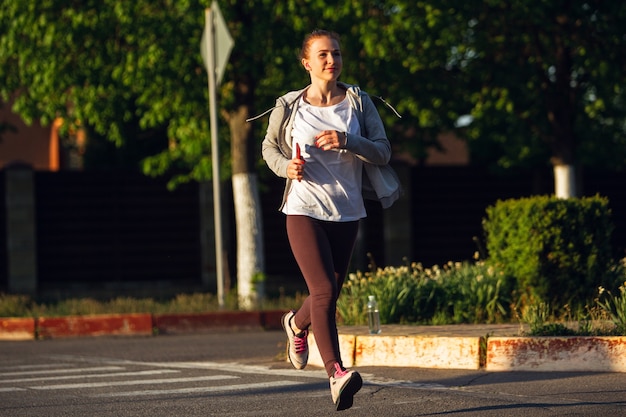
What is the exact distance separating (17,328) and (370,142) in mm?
8592

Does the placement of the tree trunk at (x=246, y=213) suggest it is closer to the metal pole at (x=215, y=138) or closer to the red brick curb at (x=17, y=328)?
the metal pole at (x=215, y=138)

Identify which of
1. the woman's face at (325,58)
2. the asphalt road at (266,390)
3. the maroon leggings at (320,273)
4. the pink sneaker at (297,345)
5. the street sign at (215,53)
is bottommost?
the asphalt road at (266,390)

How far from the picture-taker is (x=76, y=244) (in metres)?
20.7

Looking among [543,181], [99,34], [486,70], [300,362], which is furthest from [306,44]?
[543,181]

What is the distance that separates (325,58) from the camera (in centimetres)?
709

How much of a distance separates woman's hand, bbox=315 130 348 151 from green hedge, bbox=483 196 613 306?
15.3ft

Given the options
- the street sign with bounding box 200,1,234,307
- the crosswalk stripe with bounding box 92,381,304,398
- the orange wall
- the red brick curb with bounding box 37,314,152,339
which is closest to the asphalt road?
the crosswalk stripe with bounding box 92,381,304,398

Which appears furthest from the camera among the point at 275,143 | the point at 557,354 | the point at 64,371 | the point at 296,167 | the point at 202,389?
the point at 64,371

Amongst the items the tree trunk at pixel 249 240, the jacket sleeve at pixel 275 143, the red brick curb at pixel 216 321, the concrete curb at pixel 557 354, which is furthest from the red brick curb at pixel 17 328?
the jacket sleeve at pixel 275 143

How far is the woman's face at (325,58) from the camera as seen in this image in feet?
23.2

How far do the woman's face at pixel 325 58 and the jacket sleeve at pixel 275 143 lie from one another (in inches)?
11.7

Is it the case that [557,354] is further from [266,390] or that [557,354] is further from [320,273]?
[320,273]

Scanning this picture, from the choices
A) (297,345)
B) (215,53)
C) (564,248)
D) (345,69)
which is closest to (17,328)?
(215,53)

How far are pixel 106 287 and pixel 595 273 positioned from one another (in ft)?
36.3
